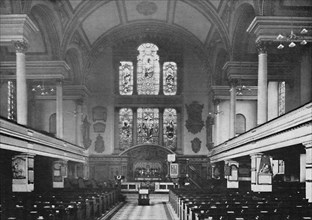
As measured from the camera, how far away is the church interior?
56.8 ft

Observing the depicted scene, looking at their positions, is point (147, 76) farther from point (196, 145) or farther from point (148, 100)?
point (196, 145)

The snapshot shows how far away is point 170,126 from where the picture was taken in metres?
33.9

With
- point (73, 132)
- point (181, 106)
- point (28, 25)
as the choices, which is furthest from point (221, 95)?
point (28, 25)

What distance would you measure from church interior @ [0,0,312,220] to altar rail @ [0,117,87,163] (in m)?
0.07

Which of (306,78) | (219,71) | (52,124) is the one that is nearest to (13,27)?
(306,78)

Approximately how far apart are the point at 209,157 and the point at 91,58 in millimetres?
10919

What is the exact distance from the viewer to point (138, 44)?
1325 inches

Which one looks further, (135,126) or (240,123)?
(135,126)

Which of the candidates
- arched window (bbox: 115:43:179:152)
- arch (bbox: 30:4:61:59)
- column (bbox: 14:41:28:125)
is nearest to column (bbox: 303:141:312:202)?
column (bbox: 14:41:28:125)

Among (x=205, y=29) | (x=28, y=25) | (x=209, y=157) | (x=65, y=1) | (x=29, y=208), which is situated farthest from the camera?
(x=209, y=157)

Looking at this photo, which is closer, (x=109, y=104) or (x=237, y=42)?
(x=237, y=42)

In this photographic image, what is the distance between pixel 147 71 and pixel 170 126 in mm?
4469

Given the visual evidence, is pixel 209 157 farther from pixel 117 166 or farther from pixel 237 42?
pixel 237 42

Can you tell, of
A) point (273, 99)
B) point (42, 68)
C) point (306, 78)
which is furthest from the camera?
point (273, 99)
